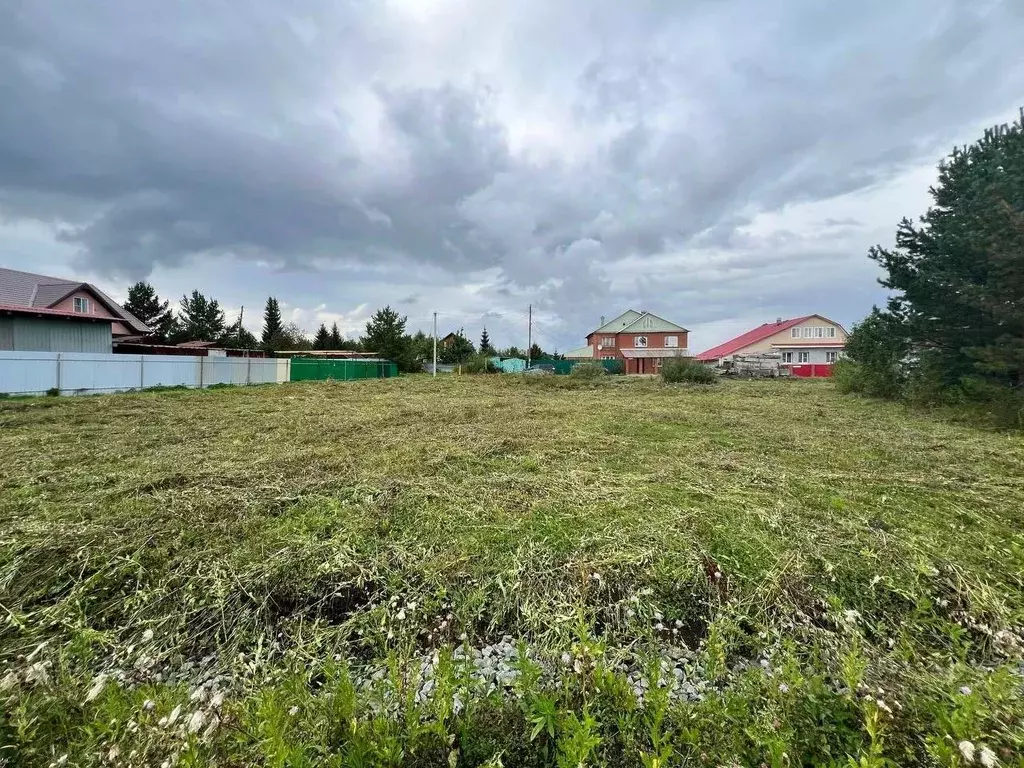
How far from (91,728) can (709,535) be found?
10.6 ft

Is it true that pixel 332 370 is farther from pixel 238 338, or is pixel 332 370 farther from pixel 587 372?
pixel 238 338

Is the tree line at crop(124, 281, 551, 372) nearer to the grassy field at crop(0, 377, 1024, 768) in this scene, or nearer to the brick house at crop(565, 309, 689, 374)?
the brick house at crop(565, 309, 689, 374)

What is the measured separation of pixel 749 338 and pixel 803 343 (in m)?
4.83

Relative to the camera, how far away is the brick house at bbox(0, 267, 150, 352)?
15.5 metres

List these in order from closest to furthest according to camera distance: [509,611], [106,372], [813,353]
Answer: [509,611] < [106,372] < [813,353]

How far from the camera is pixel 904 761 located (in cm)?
133

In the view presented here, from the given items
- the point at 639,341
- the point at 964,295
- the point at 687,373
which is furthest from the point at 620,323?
the point at 964,295

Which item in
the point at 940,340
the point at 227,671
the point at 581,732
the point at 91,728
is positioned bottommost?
the point at 227,671

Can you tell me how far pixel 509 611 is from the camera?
2.29 meters

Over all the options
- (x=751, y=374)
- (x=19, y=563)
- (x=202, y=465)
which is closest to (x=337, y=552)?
(x=19, y=563)

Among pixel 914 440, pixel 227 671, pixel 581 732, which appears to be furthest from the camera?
pixel 914 440

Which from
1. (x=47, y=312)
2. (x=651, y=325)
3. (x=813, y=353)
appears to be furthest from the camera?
(x=651, y=325)

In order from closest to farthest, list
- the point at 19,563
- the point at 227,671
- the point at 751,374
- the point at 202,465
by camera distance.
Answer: the point at 227,671
the point at 19,563
the point at 202,465
the point at 751,374

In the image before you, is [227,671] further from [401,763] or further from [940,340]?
[940,340]
